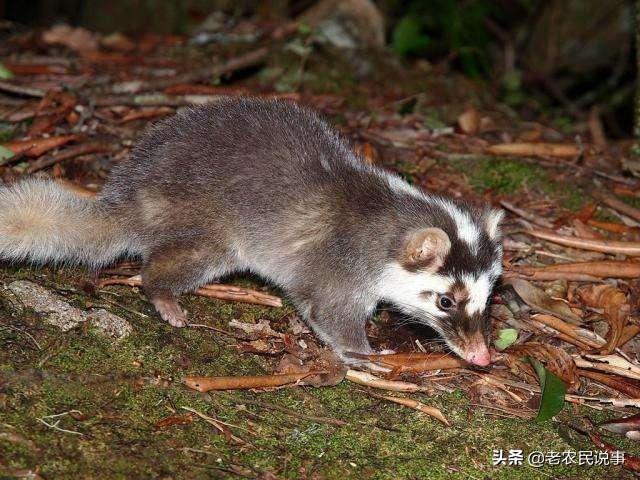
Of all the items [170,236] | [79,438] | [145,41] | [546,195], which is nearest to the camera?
[79,438]

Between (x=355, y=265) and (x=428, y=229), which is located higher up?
(x=428, y=229)

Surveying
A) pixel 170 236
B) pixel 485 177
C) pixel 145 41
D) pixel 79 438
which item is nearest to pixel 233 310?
pixel 170 236

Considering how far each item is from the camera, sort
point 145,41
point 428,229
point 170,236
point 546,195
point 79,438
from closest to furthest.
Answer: point 79,438
point 428,229
point 170,236
point 546,195
point 145,41

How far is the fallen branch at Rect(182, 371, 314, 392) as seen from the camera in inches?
184

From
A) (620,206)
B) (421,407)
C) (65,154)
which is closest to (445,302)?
(421,407)

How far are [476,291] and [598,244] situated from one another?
1.86 metres

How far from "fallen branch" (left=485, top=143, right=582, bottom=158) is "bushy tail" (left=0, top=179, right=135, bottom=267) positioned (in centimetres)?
400

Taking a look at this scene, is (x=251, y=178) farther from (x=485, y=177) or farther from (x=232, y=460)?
(x=485, y=177)

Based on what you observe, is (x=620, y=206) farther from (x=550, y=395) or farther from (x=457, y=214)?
(x=550, y=395)

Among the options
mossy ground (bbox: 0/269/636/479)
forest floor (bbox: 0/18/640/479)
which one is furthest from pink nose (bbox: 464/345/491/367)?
mossy ground (bbox: 0/269/636/479)

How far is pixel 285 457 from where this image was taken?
169 inches

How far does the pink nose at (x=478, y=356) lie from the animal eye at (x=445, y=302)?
0.32m

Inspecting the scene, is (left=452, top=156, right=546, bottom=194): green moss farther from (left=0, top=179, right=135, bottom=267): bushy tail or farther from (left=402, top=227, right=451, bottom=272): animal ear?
(left=0, top=179, right=135, bottom=267): bushy tail

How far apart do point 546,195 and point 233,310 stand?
3.40m
